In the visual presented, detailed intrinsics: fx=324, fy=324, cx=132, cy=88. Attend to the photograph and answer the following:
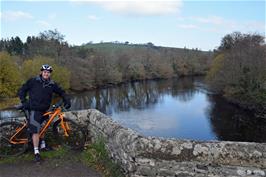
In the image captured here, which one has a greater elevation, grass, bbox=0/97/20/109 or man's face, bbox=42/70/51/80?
man's face, bbox=42/70/51/80

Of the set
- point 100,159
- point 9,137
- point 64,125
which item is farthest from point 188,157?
point 9,137

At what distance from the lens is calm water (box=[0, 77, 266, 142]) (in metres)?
29.7

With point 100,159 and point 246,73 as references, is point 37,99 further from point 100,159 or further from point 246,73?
point 246,73

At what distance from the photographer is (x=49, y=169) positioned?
5816 millimetres

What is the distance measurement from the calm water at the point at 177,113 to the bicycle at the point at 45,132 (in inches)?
604

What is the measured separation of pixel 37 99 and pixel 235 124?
30516 mm

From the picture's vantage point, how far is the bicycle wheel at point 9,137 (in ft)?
21.2

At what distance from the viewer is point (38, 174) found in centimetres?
561

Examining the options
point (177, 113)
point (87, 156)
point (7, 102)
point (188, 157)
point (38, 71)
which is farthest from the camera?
point (38, 71)

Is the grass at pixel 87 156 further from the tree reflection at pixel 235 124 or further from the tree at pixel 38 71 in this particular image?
the tree at pixel 38 71

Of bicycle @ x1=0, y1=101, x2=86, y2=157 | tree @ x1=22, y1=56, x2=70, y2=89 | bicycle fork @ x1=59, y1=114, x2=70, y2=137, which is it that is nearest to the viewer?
bicycle @ x1=0, y1=101, x2=86, y2=157

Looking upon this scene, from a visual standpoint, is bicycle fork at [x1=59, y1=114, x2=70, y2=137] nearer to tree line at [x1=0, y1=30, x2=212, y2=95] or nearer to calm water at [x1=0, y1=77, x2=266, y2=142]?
calm water at [x1=0, y1=77, x2=266, y2=142]

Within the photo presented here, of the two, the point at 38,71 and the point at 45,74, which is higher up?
the point at 45,74

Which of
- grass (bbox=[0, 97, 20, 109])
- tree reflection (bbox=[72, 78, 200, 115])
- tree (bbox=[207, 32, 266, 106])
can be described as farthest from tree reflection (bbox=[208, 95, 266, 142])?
grass (bbox=[0, 97, 20, 109])
